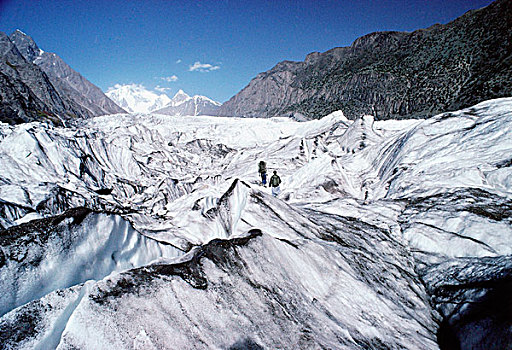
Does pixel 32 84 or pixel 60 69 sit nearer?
pixel 32 84

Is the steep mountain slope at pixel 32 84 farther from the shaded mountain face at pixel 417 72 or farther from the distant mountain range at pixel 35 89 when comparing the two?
the shaded mountain face at pixel 417 72

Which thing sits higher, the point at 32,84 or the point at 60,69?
the point at 60,69

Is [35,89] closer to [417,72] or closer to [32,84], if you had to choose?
[32,84]

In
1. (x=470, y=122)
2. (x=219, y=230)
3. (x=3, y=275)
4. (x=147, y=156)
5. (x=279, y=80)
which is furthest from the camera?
(x=279, y=80)

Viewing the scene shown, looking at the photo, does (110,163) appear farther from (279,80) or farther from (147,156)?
(279,80)

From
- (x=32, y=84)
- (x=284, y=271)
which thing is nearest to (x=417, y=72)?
(x=284, y=271)

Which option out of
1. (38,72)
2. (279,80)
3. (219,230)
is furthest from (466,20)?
(38,72)

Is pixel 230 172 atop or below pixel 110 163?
below
